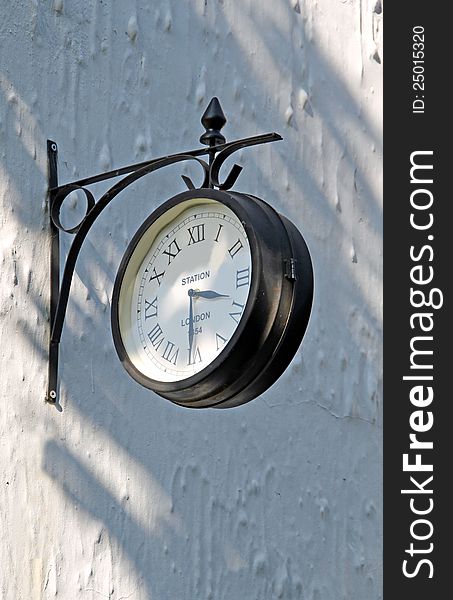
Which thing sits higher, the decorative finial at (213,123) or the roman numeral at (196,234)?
the decorative finial at (213,123)

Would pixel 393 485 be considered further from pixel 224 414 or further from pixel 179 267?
pixel 179 267

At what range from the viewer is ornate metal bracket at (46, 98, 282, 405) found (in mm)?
2191

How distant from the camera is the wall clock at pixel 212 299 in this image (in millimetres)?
1983

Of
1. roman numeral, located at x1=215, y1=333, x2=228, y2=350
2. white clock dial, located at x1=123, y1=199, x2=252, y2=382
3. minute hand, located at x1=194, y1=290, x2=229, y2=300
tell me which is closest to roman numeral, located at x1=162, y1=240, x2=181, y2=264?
white clock dial, located at x1=123, y1=199, x2=252, y2=382

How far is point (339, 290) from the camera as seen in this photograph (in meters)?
3.55

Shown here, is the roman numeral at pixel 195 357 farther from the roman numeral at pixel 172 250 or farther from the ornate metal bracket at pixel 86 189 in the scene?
the ornate metal bracket at pixel 86 189

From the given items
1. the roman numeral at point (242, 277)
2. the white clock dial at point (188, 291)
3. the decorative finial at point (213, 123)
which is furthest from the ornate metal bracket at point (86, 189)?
the roman numeral at point (242, 277)

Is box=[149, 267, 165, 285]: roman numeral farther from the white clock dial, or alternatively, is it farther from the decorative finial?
the decorative finial

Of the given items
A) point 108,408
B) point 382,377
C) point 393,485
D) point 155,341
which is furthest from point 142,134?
point 393,485

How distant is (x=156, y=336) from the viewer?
6.98 feet

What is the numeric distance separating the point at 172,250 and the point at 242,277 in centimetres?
19

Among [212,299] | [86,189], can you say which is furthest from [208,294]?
[86,189]

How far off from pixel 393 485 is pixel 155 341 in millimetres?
1768

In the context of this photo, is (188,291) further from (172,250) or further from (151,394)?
(151,394)
